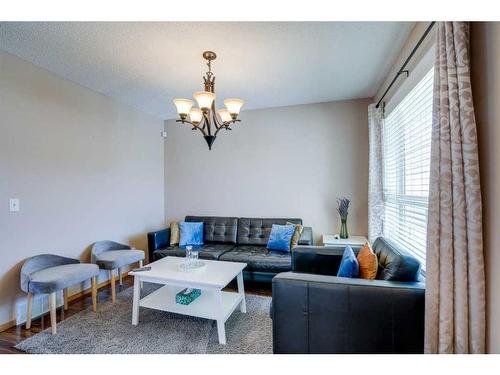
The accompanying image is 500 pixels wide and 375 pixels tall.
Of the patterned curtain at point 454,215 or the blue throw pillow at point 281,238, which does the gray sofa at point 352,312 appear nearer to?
the patterned curtain at point 454,215

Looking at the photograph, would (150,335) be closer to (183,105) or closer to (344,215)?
(183,105)

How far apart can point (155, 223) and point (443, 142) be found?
408cm

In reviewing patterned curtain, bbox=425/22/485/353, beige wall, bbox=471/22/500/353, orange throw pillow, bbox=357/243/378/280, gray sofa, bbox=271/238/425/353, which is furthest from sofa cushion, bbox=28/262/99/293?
beige wall, bbox=471/22/500/353

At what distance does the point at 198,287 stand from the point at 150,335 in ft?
1.93

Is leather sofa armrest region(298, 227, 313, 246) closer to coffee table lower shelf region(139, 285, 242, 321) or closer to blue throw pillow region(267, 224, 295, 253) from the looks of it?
blue throw pillow region(267, 224, 295, 253)

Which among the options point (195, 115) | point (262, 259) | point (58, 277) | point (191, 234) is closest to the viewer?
point (58, 277)

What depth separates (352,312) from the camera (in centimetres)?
146

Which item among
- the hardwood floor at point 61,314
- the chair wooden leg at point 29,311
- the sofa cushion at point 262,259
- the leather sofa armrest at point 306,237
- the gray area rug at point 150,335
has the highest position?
the leather sofa armrest at point 306,237

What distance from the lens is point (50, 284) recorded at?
2.16m

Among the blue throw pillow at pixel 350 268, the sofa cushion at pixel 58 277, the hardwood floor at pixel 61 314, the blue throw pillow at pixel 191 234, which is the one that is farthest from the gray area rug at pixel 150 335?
the blue throw pillow at pixel 191 234

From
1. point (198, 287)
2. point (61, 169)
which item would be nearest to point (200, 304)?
point (198, 287)

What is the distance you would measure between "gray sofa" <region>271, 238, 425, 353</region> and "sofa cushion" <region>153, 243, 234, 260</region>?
176cm

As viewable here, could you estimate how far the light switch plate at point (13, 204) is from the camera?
2.38 meters

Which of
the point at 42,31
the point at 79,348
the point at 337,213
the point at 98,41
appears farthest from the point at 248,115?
the point at 79,348
